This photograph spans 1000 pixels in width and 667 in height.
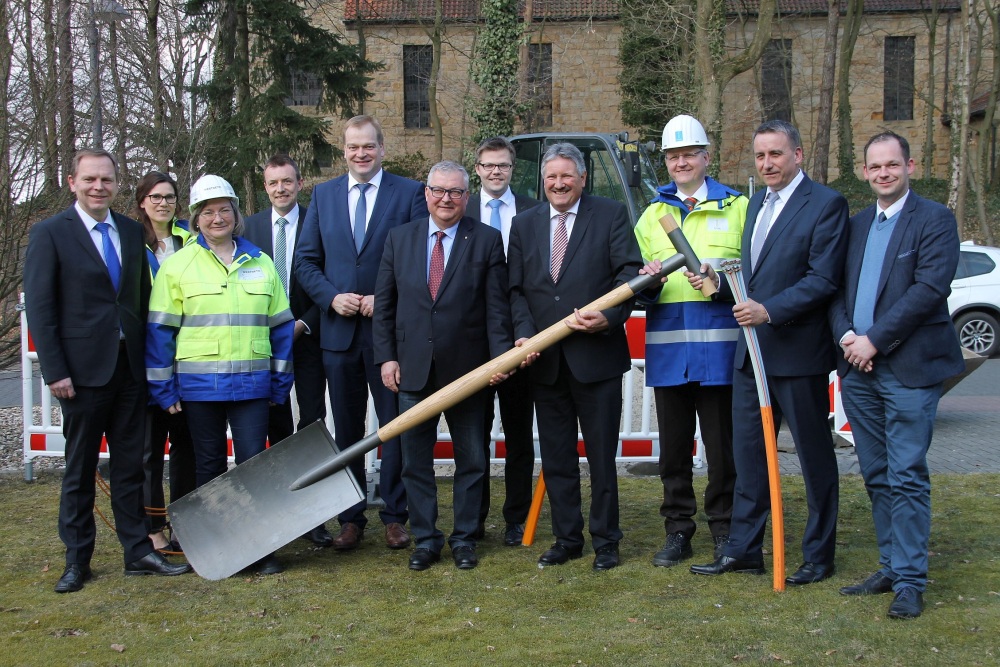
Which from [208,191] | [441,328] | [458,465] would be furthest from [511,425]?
[208,191]

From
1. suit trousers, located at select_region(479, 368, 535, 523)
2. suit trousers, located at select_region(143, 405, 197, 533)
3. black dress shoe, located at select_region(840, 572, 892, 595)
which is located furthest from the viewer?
suit trousers, located at select_region(479, 368, 535, 523)

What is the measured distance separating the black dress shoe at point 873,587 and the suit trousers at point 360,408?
2405mm

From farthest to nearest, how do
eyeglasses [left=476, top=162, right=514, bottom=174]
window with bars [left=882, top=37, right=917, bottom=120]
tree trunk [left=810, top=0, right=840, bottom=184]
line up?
window with bars [left=882, top=37, right=917, bottom=120]
tree trunk [left=810, top=0, right=840, bottom=184]
eyeglasses [left=476, top=162, right=514, bottom=174]

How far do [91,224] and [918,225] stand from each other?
3.77 meters

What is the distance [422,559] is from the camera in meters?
5.06

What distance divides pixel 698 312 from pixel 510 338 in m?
0.94

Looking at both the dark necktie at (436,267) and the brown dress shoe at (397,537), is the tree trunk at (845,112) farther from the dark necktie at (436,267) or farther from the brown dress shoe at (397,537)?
the brown dress shoe at (397,537)

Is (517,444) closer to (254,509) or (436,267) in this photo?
(436,267)

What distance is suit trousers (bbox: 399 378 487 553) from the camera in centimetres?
521

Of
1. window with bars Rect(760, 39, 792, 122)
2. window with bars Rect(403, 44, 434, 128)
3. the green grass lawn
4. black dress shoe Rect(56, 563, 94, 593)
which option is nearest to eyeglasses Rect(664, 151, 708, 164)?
the green grass lawn

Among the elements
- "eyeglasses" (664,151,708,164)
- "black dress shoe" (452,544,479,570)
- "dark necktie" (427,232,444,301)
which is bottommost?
"black dress shoe" (452,544,479,570)

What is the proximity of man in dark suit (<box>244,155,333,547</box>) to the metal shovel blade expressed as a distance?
21.7 inches

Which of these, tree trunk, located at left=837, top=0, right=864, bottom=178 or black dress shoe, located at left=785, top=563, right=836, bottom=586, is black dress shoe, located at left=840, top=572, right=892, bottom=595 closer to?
black dress shoe, located at left=785, top=563, right=836, bottom=586

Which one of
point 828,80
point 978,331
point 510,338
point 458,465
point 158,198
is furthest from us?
point 828,80
